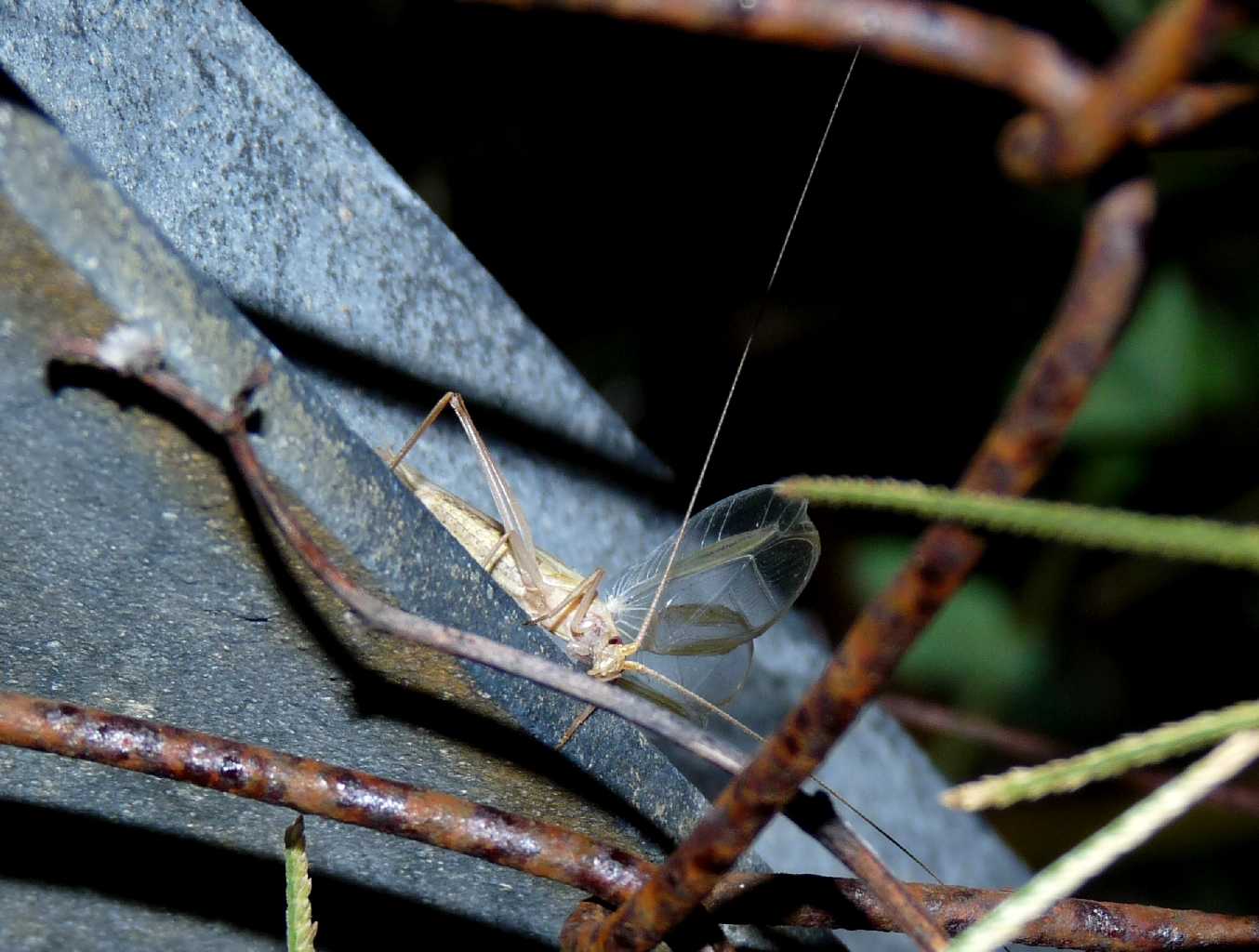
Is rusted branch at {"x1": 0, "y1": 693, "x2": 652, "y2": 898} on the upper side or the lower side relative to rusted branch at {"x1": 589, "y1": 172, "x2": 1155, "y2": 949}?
lower

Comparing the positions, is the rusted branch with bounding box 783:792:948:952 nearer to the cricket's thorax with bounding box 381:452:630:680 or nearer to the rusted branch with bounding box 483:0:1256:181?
the rusted branch with bounding box 483:0:1256:181

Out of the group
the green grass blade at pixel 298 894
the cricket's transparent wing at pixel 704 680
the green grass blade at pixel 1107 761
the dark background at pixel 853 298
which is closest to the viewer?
the green grass blade at pixel 1107 761

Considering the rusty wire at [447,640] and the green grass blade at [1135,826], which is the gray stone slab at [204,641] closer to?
the rusty wire at [447,640]

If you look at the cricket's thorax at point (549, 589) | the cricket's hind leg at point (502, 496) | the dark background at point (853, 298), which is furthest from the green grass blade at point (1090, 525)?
the dark background at point (853, 298)

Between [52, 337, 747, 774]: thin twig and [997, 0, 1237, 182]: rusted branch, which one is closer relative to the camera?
[997, 0, 1237, 182]: rusted branch

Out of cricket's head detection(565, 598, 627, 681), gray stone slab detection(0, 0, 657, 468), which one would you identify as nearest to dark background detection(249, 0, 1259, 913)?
cricket's head detection(565, 598, 627, 681)
